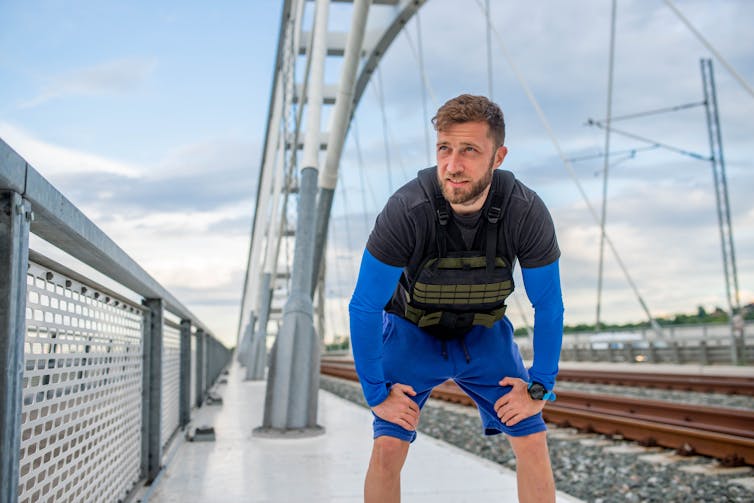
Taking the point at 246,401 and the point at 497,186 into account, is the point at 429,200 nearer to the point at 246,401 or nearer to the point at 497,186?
the point at 497,186

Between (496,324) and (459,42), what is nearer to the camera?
(496,324)

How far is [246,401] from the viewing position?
33.5 ft

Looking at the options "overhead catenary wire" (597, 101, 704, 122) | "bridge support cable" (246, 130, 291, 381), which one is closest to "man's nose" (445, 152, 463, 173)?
"bridge support cable" (246, 130, 291, 381)

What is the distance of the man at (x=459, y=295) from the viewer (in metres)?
2.23

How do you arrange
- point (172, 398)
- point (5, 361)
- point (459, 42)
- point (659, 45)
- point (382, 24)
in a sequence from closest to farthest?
1. point (5, 361)
2. point (172, 398)
3. point (459, 42)
4. point (382, 24)
5. point (659, 45)

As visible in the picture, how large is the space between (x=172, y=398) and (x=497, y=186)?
4.47 m

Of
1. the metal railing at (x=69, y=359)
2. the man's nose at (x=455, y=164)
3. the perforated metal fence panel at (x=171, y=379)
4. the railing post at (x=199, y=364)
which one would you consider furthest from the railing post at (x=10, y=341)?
the railing post at (x=199, y=364)

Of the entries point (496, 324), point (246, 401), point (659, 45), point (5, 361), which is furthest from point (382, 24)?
point (5, 361)

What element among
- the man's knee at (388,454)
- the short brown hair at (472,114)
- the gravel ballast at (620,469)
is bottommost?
the gravel ballast at (620,469)

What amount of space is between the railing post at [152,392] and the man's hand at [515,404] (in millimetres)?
2551

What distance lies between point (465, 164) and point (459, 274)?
14.3 inches

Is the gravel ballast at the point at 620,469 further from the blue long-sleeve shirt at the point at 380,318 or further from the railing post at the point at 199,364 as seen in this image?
the railing post at the point at 199,364

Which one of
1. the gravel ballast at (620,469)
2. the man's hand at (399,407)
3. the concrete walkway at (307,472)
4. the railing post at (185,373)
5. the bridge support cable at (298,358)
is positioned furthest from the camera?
the railing post at (185,373)

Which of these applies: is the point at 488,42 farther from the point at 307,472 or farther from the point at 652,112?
the point at 307,472
